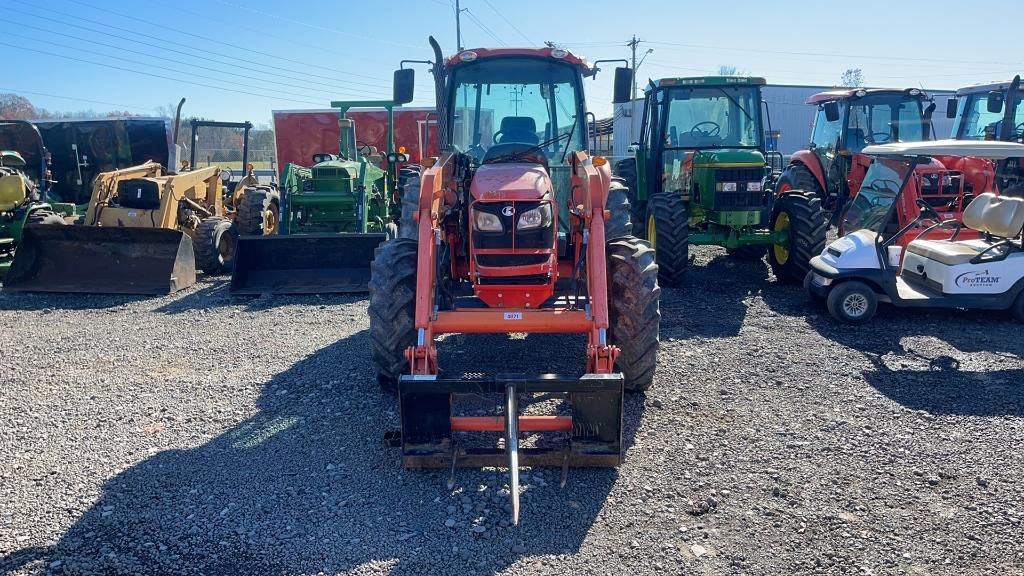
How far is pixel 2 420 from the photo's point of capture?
4797 mm

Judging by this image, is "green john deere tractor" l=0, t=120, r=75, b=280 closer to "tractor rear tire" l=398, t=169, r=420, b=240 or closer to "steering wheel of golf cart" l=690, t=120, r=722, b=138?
"tractor rear tire" l=398, t=169, r=420, b=240

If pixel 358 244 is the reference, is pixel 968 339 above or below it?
below

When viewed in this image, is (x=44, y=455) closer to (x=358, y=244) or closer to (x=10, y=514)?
(x=10, y=514)

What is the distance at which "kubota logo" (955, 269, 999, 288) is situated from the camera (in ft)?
21.9

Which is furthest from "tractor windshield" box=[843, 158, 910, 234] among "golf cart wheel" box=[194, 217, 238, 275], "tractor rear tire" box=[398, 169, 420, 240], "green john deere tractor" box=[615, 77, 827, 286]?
"golf cart wheel" box=[194, 217, 238, 275]

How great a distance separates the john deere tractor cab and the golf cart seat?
2246mm

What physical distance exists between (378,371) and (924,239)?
603 centimetres

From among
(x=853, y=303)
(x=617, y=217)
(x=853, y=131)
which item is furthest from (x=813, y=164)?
(x=617, y=217)

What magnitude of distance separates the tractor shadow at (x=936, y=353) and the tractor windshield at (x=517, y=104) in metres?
3.10

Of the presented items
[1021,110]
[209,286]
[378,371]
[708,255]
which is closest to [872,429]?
[378,371]

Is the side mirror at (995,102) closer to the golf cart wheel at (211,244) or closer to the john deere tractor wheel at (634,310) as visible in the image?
the john deere tractor wheel at (634,310)

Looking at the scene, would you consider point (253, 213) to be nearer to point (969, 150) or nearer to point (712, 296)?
point (712, 296)

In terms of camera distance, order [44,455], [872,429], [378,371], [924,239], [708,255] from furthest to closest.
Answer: [708,255], [924,239], [378,371], [872,429], [44,455]

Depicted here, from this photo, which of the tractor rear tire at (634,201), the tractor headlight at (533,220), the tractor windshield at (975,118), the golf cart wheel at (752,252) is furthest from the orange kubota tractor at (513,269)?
the tractor windshield at (975,118)
